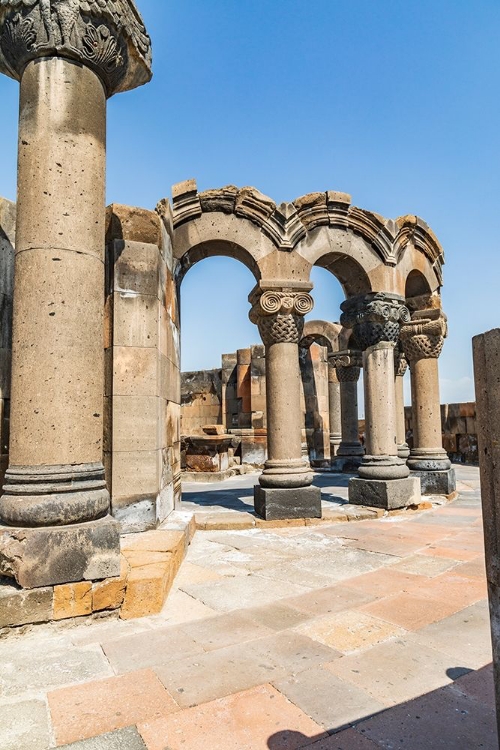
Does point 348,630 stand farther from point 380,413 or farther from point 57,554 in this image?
point 380,413

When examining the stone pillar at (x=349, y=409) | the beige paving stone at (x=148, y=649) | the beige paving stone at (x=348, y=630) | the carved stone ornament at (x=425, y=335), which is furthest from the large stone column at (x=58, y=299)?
the stone pillar at (x=349, y=409)

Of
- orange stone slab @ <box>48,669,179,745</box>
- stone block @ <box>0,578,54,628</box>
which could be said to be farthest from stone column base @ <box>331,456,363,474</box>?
orange stone slab @ <box>48,669,179,745</box>

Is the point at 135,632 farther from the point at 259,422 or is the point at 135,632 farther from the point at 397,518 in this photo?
the point at 259,422

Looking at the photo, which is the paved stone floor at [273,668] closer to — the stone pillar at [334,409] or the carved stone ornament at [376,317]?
the carved stone ornament at [376,317]

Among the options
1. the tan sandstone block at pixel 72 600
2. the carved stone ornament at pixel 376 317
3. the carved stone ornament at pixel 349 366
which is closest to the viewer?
the tan sandstone block at pixel 72 600

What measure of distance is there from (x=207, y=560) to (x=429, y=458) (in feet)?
16.9

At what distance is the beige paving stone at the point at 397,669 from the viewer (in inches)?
85.4

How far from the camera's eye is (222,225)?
6629 mm

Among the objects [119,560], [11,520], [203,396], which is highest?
[203,396]

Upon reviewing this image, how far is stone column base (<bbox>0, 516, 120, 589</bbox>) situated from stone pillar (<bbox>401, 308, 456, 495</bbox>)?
21.2 ft

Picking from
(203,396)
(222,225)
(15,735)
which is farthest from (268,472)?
(203,396)

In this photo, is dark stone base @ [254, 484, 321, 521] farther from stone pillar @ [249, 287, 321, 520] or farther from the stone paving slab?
the stone paving slab

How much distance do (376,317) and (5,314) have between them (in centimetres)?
506

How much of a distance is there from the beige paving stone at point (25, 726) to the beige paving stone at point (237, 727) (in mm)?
372
